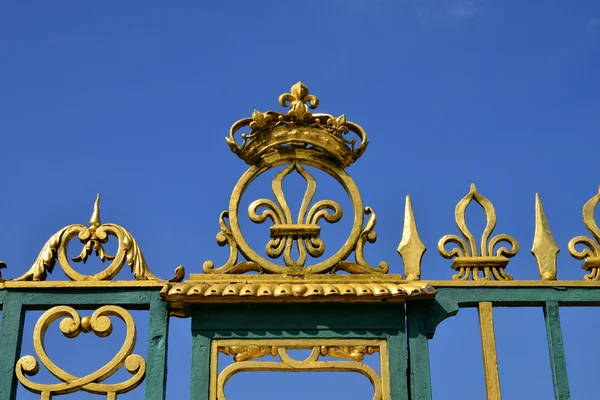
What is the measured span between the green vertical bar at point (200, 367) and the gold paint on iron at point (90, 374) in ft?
0.96

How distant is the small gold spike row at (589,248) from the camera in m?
6.58

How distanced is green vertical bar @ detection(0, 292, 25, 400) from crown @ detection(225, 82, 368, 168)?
5.04 feet

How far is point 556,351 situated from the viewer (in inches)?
250

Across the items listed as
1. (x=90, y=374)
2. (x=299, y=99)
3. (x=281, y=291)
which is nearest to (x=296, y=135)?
(x=299, y=99)

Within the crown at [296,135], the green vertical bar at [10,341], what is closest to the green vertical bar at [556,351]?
the crown at [296,135]

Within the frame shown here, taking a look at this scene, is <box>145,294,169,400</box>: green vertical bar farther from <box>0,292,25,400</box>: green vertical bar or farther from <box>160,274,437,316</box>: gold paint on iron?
<box>0,292,25,400</box>: green vertical bar

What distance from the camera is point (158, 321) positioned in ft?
20.8

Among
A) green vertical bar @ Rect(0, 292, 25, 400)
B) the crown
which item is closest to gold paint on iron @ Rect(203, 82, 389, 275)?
the crown

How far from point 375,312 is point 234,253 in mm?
869

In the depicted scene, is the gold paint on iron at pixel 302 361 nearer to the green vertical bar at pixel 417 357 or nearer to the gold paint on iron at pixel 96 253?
the green vertical bar at pixel 417 357

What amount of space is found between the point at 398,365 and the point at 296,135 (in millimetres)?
1498

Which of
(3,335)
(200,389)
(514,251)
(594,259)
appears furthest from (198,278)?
(594,259)

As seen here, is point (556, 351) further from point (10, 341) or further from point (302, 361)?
point (10, 341)

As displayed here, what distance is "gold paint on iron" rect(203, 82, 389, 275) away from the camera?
21.2 feet
